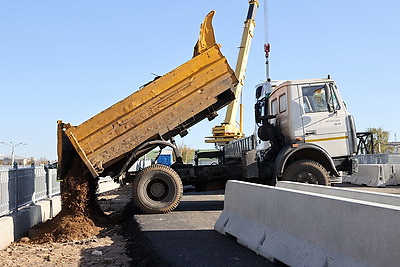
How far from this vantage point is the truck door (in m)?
12.1

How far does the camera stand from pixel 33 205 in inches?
469

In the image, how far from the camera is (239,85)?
32.9 meters

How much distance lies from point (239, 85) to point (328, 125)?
68.8 feet

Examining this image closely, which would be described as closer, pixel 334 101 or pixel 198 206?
pixel 334 101

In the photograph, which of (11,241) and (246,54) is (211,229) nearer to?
(11,241)

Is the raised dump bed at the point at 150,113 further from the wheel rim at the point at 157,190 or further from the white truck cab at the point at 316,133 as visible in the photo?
the white truck cab at the point at 316,133

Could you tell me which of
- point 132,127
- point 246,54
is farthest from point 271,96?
point 246,54

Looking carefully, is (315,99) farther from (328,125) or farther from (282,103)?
(282,103)

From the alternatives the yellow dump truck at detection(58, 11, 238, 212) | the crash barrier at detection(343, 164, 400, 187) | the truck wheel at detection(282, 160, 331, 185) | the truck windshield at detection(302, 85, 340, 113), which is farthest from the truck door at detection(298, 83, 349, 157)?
the crash barrier at detection(343, 164, 400, 187)

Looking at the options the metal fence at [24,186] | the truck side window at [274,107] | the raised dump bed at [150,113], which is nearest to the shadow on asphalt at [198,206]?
the raised dump bed at [150,113]

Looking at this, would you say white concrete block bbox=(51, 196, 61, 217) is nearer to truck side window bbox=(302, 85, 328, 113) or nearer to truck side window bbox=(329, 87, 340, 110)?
truck side window bbox=(302, 85, 328, 113)

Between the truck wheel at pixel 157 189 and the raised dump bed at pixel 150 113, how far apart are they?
589 mm

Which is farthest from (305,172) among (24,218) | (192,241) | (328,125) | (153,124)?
(24,218)

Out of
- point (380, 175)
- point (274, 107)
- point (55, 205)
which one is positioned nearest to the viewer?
point (274, 107)
